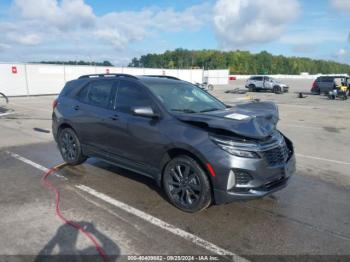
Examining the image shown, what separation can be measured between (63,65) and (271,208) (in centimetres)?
2797

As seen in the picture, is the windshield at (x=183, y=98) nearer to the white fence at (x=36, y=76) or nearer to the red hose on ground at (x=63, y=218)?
the red hose on ground at (x=63, y=218)

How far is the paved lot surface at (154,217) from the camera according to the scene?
11.3ft

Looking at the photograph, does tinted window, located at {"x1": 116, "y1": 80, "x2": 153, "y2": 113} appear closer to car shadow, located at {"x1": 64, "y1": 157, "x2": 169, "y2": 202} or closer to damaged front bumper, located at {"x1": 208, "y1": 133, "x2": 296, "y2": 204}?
car shadow, located at {"x1": 64, "y1": 157, "x2": 169, "y2": 202}

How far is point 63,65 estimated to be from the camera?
2912cm

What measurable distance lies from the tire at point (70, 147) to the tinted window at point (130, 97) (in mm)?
1383

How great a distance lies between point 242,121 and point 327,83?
27232 millimetres

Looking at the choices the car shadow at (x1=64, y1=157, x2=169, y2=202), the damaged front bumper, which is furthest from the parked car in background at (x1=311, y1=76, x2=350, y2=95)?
the damaged front bumper

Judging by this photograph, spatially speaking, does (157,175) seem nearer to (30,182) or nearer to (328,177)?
(30,182)

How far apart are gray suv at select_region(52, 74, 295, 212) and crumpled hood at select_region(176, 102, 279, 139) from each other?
1 cm

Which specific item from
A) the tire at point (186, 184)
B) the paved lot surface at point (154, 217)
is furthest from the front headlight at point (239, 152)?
the paved lot surface at point (154, 217)

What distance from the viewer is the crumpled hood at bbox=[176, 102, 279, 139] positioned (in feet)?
12.9

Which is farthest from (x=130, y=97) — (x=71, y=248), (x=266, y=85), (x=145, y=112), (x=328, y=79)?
(x=266, y=85)

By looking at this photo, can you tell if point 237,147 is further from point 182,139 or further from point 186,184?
point 186,184

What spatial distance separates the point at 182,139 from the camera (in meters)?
4.12
